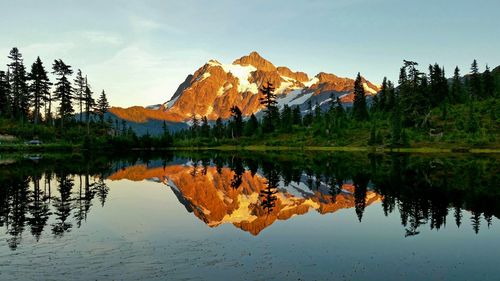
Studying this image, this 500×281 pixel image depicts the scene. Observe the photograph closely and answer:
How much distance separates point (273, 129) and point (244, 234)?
16524 cm

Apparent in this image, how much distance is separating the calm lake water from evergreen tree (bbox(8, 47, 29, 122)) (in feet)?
318

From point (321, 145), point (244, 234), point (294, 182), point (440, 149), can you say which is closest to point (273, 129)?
point (321, 145)

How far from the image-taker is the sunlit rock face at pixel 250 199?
34656 millimetres

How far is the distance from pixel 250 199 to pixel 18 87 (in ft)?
405

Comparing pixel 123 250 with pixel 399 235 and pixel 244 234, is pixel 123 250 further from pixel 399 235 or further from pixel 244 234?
pixel 399 235

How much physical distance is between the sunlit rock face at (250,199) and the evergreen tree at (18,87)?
3669 inches

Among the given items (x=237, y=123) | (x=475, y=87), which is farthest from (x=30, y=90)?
(x=475, y=87)

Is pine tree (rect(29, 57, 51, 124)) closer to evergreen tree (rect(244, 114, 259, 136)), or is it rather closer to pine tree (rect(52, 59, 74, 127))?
pine tree (rect(52, 59, 74, 127))

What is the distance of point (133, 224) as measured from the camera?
3119cm

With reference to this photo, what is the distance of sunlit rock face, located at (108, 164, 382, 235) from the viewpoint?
114ft

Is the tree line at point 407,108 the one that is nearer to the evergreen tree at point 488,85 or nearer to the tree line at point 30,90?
the evergreen tree at point 488,85

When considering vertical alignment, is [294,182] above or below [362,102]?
below

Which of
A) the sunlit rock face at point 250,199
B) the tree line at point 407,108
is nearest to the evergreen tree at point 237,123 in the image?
the tree line at point 407,108

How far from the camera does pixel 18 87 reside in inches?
5472
